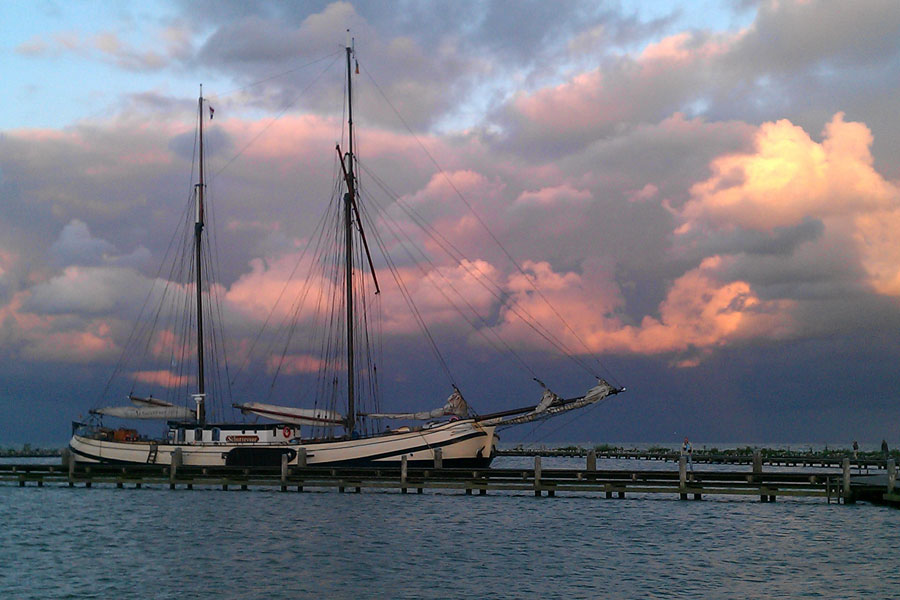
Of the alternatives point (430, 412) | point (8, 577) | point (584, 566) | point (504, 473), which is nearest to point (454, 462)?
point (430, 412)

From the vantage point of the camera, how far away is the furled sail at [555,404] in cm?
6531

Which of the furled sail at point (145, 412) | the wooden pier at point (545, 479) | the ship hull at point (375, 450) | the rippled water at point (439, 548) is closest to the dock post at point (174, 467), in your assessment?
the wooden pier at point (545, 479)

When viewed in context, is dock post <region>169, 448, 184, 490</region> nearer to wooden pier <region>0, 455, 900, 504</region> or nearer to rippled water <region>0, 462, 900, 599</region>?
wooden pier <region>0, 455, 900, 504</region>

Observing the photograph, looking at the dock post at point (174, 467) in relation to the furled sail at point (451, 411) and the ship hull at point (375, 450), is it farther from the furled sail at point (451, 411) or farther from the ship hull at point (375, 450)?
the furled sail at point (451, 411)

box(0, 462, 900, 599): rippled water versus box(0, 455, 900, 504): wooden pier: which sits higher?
box(0, 455, 900, 504): wooden pier

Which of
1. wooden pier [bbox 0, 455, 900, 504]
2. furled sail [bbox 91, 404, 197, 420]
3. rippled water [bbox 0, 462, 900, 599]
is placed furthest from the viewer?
furled sail [bbox 91, 404, 197, 420]

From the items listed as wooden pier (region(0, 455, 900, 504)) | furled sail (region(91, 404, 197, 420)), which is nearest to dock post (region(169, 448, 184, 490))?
wooden pier (region(0, 455, 900, 504))

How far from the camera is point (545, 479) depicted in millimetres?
51906

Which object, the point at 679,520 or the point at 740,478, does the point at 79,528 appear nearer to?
the point at 679,520

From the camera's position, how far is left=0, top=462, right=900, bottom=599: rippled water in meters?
29.5

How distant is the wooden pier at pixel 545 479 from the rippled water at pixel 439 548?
121 centimetres

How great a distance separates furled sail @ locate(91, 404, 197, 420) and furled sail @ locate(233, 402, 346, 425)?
24.1 ft

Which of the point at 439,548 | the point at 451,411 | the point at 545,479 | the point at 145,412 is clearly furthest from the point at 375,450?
the point at 439,548

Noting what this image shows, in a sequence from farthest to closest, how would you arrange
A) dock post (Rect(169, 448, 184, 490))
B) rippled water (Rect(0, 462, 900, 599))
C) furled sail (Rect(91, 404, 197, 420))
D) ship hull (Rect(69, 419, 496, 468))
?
1. furled sail (Rect(91, 404, 197, 420))
2. ship hull (Rect(69, 419, 496, 468))
3. dock post (Rect(169, 448, 184, 490))
4. rippled water (Rect(0, 462, 900, 599))
